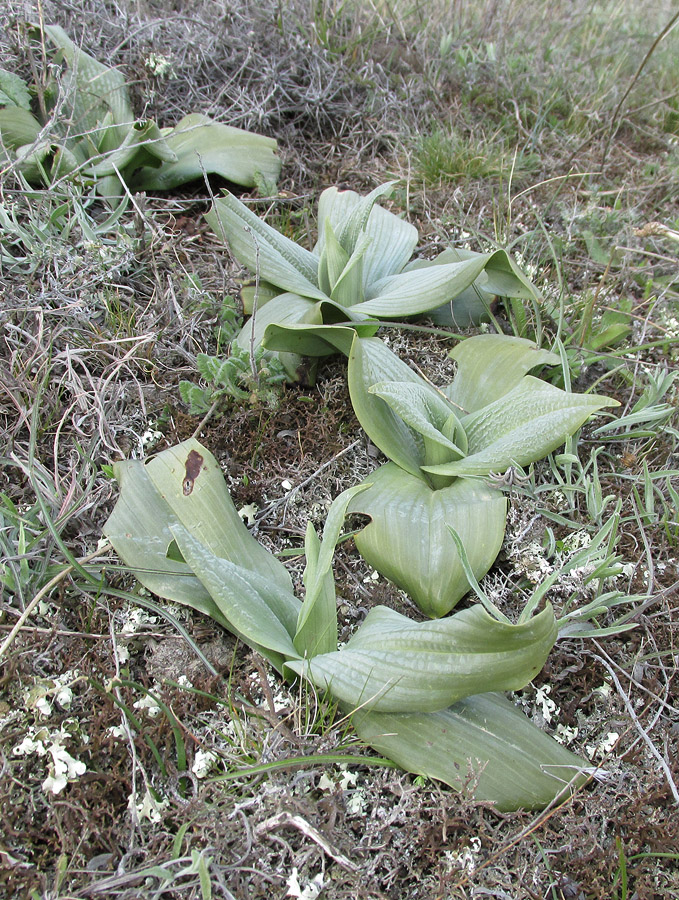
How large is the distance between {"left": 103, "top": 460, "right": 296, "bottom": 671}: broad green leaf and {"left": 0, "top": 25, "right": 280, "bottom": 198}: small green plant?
1.25 metres

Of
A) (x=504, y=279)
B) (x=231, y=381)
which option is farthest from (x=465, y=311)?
(x=231, y=381)

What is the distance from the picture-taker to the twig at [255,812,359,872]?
123 cm

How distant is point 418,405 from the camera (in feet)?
5.81

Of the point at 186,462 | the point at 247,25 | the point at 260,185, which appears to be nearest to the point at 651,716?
the point at 186,462

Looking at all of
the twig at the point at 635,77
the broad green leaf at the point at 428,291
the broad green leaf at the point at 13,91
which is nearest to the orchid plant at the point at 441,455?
the broad green leaf at the point at 428,291

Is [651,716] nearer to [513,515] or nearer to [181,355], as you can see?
[513,515]

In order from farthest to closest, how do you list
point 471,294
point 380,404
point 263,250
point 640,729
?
point 471,294, point 263,250, point 380,404, point 640,729

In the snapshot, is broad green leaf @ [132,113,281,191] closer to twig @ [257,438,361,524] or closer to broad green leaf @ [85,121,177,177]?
broad green leaf @ [85,121,177,177]

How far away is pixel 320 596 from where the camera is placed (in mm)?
1478

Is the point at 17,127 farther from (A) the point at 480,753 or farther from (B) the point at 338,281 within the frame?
(A) the point at 480,753

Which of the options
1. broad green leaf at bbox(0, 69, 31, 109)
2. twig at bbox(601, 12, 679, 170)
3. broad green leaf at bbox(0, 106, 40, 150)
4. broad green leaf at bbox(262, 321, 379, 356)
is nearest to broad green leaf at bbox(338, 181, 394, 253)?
broad green leaf at bbox(262, 321, 379, 356)

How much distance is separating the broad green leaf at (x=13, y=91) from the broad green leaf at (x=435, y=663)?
2.49m

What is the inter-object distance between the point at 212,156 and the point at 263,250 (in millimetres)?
830

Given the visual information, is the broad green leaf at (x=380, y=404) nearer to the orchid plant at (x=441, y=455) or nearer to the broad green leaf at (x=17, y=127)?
the orchid plant at (x=441, y=455)
